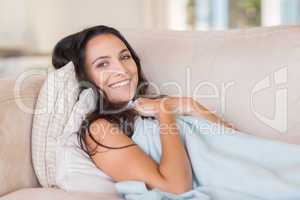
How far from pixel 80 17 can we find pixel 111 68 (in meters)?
2.31

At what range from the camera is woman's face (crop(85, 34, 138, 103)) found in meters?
1.37

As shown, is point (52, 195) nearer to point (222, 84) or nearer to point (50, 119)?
point (50, 119)

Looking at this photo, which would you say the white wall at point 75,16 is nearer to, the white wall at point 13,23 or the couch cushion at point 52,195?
the white wall at point 13,23

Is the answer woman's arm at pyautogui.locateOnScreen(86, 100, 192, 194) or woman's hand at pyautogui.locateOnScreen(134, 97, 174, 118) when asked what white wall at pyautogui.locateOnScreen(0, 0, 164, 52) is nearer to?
woman's hand at pyautogui.locateOnScreen(134, 97, 174, 118)

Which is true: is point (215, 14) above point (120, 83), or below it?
above

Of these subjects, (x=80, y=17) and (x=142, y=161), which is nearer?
(x=142, y=161)

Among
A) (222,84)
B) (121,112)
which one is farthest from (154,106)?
(222,84)

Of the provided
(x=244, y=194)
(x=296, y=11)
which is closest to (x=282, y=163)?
(x=244, y=194)

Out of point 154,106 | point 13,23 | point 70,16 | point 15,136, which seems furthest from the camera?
point 70,16

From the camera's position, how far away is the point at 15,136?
3.98ft

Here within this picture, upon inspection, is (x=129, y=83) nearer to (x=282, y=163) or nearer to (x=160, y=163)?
(x=160, y=163)

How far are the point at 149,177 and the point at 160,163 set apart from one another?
57mm

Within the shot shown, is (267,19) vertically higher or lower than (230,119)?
higher

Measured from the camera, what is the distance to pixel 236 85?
1331 millimetres
